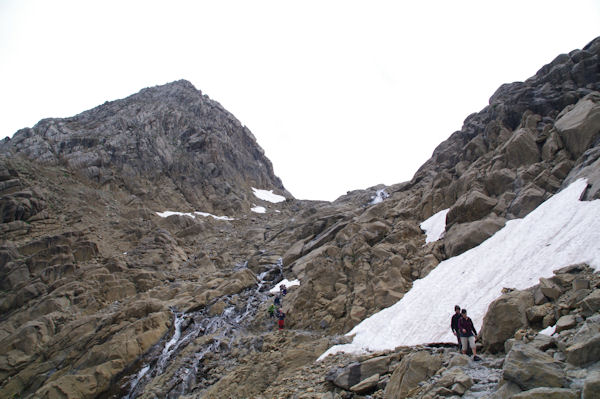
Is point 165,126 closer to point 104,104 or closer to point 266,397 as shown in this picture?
point 104,104

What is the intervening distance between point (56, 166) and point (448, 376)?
7198 cm

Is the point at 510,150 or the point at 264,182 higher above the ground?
the point at 264,182

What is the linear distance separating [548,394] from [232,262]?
43043 millimetres

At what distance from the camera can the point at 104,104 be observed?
96.5 metres

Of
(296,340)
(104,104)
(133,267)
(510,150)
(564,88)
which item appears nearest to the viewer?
(296,340)

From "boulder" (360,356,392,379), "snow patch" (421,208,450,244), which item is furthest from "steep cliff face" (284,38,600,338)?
"boulder" (360,356,392,379)

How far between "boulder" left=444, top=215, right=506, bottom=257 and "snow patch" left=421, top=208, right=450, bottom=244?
300cm

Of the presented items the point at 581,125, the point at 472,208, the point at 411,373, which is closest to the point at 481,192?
the point at 472,208

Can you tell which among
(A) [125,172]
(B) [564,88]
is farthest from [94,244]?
(B) [564,88]

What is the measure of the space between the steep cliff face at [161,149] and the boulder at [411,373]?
61367 mm

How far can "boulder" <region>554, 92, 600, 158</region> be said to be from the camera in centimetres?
2159

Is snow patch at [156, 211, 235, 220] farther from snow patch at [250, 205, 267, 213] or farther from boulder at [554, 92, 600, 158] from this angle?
boulder at [554, 92, 600, 158]

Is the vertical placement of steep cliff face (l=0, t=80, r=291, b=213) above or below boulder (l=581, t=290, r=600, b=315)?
above

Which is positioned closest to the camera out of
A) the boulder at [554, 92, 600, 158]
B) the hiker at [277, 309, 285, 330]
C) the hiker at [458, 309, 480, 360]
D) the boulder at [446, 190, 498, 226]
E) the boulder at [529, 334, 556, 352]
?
the boulder at [529, 334, 556, 352]
